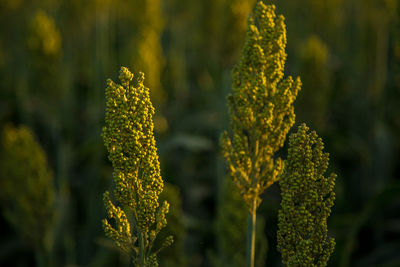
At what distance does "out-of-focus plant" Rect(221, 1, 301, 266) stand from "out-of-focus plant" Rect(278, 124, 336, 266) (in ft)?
0.50

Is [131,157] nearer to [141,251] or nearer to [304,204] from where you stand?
[141,251]

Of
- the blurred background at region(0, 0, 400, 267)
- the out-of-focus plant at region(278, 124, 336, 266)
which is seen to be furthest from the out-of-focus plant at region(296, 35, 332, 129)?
the out-of-focus plant at region(278, 124, 336, 266)

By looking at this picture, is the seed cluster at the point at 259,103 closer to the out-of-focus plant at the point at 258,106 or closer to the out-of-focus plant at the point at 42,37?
the out-of-focus plant at the point at 258,106

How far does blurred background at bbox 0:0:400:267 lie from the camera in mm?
3781

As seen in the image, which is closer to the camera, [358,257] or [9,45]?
[358,257]

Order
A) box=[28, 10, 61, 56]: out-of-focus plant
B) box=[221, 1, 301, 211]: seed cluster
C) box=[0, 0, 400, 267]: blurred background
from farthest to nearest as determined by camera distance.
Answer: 1. box=[28, 10, 61, 56]: out-of-focus plant
2. box=[0, 0, 400, 267]: blurred background
3. box=[221, 1, 301, 211]: seed cluster

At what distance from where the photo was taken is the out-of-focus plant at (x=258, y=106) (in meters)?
1.79

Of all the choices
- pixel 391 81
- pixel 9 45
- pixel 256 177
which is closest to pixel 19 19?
pixel 9 45

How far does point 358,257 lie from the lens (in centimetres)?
481

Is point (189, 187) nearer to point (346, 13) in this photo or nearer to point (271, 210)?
point (271, 210)

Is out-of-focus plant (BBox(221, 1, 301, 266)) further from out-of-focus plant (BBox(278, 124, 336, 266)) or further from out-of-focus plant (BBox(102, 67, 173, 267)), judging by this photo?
out-of-focus plant (BBox(102, 67, 173, 267))

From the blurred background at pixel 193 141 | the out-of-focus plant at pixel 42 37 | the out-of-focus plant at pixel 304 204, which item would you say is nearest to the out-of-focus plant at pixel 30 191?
the blurred background at pixel 193 141

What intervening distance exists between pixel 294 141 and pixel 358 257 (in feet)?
12.2

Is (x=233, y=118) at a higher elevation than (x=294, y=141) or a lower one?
higher
